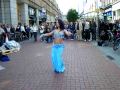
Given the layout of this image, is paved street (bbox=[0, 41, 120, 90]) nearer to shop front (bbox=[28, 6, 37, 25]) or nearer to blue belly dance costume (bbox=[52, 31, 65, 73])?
blue belly dance costume (bbox=[52, 31, 65, 73])

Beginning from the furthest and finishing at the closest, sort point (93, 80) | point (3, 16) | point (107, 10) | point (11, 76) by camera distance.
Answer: point (107, 10) → point (3, 16) → point (11, 76) → point (93, 80)

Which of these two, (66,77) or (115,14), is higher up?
(115,14)

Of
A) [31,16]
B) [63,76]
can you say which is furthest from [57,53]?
[31,16]

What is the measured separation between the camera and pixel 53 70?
1146 cm

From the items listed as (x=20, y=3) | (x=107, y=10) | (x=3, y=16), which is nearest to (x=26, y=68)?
(x=3, y=16)

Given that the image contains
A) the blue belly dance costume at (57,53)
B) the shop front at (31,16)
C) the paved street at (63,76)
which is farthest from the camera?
the shop front at (31,16)

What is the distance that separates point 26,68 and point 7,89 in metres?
3.47

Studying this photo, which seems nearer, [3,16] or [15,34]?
[15,34]

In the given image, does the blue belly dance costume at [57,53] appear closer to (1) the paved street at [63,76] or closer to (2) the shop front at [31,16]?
(1) the paved street at [63,76]

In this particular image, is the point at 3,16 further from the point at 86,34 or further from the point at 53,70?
the point at 53,70

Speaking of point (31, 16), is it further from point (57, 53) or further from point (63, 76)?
point (63, 76)

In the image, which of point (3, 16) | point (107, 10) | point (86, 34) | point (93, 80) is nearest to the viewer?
point (93, 80)

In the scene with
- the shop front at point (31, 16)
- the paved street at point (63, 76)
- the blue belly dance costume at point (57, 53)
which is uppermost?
the shop front at point (31, 16)

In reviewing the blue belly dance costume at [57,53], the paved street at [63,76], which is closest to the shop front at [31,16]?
the paved street at [63,76]
